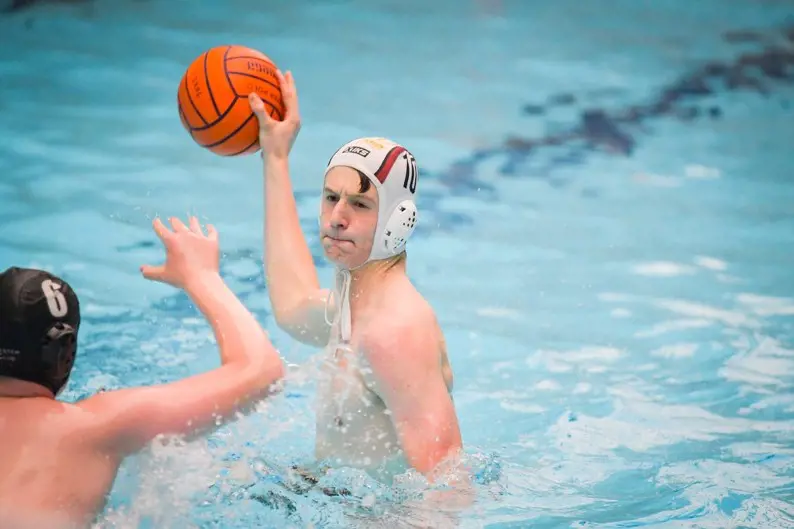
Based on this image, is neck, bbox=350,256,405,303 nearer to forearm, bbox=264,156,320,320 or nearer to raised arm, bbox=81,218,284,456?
forearm, bbox=264,156,320,320

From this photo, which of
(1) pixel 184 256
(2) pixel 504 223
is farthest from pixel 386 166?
(2) pixel 504 223

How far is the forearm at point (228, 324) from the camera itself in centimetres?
282

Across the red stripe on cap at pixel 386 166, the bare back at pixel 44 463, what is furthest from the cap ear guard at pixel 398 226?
the bare back at pixel 44 463

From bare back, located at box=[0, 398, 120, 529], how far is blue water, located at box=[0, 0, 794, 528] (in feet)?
1.09

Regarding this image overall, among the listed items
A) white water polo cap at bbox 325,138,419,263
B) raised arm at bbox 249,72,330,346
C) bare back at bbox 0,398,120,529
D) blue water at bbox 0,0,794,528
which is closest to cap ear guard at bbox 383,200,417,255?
white water polo cap at bbox 325,138,419,263

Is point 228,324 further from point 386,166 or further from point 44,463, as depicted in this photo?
point 386,166

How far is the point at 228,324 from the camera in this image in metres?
2.86

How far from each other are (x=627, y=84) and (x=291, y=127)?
6.30 m

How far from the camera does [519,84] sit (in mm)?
9812

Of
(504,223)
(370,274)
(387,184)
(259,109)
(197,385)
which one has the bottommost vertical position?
(504,223)

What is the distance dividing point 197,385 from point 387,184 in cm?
126

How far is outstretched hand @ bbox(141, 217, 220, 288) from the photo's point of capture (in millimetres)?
2912

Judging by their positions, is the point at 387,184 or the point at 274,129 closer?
the point at 387,184

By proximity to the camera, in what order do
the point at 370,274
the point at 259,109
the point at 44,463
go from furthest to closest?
the point at 259,109 → the point at 370,274 → the point at 44,463
